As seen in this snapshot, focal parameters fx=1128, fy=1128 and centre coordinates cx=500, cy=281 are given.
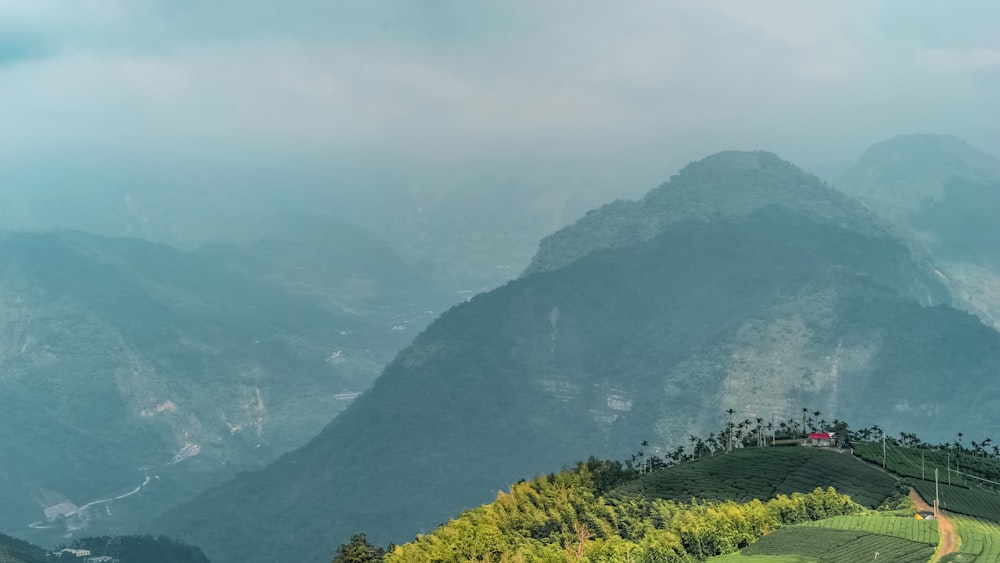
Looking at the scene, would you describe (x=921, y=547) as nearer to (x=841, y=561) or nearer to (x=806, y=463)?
(x=841, y=561)

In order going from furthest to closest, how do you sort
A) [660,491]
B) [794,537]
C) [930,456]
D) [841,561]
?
[930,456] < [660,491] < [794,537] < [841,561]

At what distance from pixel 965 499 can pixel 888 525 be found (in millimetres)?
36324

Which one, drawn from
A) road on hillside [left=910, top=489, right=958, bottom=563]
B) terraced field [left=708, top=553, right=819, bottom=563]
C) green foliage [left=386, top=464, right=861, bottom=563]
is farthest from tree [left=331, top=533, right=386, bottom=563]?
road on hillside [left=910, top=489, right=958, bottom=563]

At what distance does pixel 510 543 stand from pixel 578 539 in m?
9.17

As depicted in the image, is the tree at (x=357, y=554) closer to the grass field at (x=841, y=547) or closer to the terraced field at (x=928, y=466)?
the grass field at (x=841, y=547)

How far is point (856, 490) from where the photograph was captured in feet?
533

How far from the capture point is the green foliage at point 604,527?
13325 centimetres

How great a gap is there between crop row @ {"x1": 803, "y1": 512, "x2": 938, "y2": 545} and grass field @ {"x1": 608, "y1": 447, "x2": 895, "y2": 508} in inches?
722

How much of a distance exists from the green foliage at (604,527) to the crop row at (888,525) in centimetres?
802

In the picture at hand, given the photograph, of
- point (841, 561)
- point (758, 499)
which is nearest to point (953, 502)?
point (758, 499)

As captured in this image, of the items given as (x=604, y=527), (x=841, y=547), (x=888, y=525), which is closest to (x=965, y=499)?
(x=888, y=525)

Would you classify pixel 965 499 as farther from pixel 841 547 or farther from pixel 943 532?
pixel 841 547

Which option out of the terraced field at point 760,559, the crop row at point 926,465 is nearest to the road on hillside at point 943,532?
the terraced field at point 760,559

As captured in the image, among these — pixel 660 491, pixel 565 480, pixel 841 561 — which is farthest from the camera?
pixel 565 480
